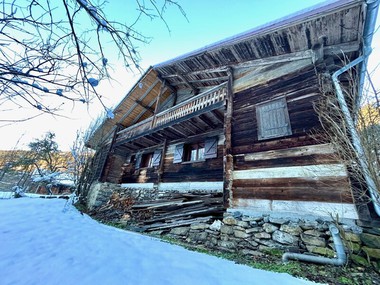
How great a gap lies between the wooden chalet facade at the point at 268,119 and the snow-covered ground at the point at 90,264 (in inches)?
80.3

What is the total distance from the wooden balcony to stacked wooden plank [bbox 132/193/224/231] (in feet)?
11.0

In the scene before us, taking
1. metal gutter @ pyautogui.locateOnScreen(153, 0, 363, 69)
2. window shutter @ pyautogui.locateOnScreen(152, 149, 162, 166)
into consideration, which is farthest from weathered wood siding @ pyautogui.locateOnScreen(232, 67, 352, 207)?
window shutter @ pyautogui.locateOnScreen(152, 149, 162, 166)

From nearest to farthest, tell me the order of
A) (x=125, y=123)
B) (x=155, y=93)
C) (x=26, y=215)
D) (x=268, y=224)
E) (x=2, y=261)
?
1. (x=2, y=261)
2. (x=26, y=215)
3. (x=268, y=224)
4. (x=155, y=93)
5. (x=125, y=123)

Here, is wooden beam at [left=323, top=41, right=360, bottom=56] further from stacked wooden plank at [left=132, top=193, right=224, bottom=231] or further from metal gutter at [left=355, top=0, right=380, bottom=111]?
stacked wooden plank at [left=132, top=193, right=224, bottom=231]

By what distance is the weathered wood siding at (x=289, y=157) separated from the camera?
403 cm

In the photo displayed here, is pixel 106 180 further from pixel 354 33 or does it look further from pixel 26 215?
pixel 354 33

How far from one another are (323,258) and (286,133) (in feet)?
9.92

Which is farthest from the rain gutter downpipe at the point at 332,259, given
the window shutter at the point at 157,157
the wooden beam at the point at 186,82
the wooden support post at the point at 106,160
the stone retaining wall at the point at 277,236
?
the wooden support post at the point at 106,160

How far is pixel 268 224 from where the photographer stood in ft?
14.2

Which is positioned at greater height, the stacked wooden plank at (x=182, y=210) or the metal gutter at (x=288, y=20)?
the metal gutter at (x=288, y=20)

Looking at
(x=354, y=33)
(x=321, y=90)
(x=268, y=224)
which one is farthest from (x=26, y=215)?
(x=354, y=33)

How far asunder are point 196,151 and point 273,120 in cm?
432

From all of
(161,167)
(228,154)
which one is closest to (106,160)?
(161,167)

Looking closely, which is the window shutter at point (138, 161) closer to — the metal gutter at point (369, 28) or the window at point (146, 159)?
the window at point (146, 159)
